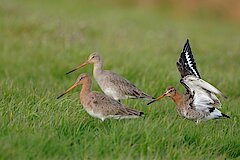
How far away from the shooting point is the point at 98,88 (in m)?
9.70

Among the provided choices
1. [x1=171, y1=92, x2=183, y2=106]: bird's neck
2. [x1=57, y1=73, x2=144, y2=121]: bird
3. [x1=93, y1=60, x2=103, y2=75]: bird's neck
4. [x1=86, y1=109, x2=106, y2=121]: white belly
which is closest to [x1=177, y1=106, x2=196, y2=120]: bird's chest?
[x1=171, y1=92, x2=183, y2=106]: bird's neck

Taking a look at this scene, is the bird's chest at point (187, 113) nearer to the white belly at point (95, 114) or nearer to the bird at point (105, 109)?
the bird at point (105, 109)

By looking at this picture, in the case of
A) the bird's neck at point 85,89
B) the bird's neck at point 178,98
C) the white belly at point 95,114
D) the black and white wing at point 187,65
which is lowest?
the white belly at point 95,114

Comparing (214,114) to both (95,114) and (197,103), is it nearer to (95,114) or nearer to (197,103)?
(197,103)

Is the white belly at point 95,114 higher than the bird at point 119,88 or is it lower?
lower

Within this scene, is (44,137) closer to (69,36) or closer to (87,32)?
(69,36)

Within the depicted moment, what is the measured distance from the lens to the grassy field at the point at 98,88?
632 centimetres

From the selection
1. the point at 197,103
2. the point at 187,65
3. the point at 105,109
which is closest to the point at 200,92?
the point at 197,103

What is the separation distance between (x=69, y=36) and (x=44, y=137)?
7.40 m

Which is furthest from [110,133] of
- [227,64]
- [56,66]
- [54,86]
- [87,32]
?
[87,32]

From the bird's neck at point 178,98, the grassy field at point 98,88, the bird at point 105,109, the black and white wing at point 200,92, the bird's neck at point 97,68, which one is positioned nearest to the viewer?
the grassy field at point 98,88

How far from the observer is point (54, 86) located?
9703mm

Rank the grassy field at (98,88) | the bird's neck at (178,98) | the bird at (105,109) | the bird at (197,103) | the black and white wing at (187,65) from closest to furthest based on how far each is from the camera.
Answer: the grassy field at (98,88) → the bird at (105,109) → the bird at (197,103) → the bird's neck at (178,98) → the black and white wing at (187,65)

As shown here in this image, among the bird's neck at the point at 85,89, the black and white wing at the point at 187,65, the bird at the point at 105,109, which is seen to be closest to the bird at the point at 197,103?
the black and white wing at the point at 187,65
